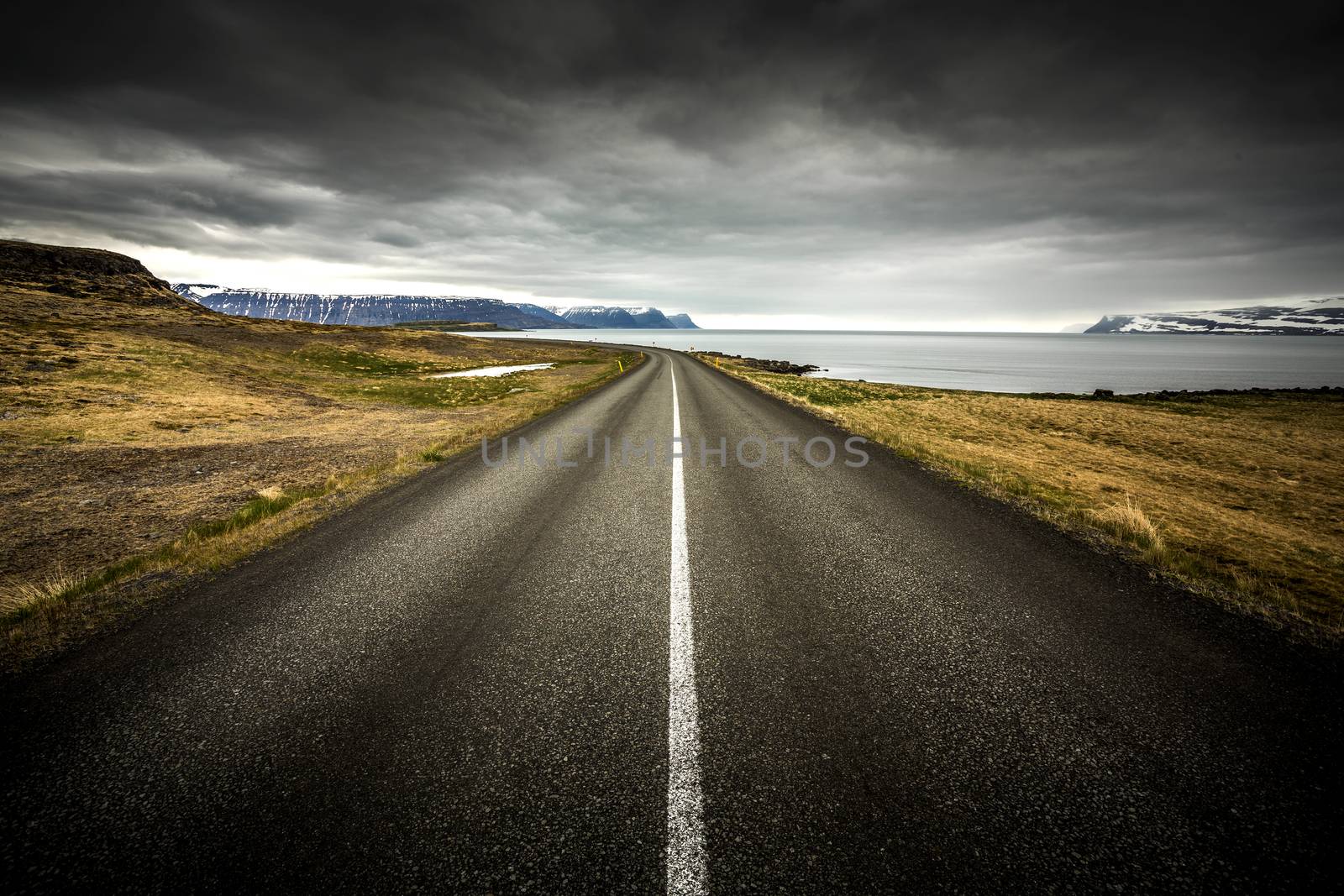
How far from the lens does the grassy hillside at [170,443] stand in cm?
557

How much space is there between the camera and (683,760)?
9.55ft

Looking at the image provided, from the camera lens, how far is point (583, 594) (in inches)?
193

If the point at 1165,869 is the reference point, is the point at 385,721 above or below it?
below

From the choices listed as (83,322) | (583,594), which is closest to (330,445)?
(583,594)

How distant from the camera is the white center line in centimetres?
228

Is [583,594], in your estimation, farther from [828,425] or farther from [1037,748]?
[828,425]

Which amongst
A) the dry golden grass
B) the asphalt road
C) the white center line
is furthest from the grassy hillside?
the dry golden grass

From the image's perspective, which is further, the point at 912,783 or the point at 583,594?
the point at 583,594

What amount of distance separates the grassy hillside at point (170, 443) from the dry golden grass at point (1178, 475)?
11.3 m

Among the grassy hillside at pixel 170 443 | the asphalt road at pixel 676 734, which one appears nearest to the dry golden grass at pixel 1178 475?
the asphalt road at pixel 676 734

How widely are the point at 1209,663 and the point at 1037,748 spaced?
2.13 m

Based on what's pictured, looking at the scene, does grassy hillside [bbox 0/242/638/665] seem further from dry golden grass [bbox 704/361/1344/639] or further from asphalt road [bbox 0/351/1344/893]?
dry golden grass [bbox 704/361/1344/639]

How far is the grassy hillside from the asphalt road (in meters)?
1.24

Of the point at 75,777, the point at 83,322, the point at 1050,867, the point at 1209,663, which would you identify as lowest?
the point at 75,777
